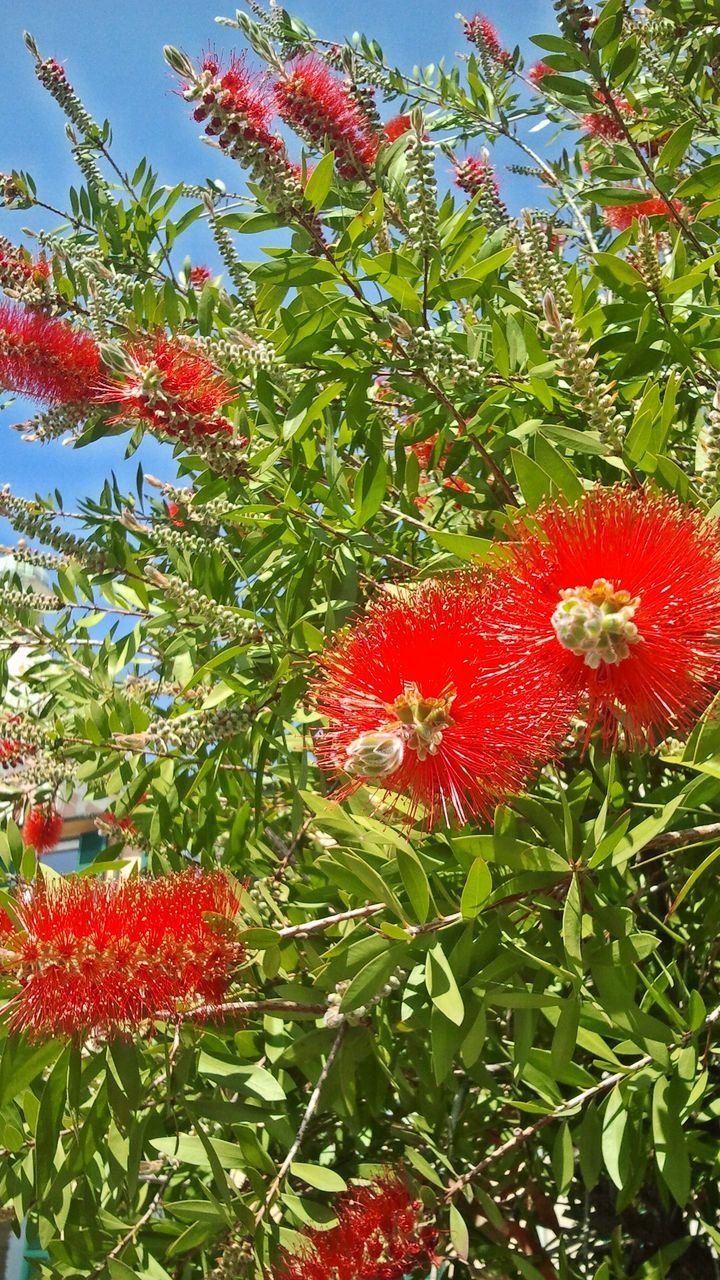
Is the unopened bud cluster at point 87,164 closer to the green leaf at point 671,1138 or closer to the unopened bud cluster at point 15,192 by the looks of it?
the unopened bud cluster at point 15,192

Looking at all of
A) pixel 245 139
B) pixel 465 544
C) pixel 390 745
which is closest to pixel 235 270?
pixel 245 139

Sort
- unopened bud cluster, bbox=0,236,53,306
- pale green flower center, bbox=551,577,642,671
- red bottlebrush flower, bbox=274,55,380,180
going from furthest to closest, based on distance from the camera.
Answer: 1. unopened bud cluster, bbox=0,236,53,306
2. red bottlebrush flower, bbox=274,55,380,180
3. pale green flower center, bbox=551,577,642,671

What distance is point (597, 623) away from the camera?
2.97ft

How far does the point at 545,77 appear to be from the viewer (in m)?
1.55

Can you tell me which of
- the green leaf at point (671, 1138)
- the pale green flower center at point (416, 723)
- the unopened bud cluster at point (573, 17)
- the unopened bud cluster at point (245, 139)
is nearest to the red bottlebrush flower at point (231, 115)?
the unopened bud cluster at point (245, 139)

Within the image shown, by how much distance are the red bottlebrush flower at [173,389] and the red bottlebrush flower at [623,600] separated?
636 millimetres

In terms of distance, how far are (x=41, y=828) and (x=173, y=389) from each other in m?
1.48

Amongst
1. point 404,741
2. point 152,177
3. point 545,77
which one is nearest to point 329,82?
point 545,77

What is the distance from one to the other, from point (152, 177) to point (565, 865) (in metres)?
1.96

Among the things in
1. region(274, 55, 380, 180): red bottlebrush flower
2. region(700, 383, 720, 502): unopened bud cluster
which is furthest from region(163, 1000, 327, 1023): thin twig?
region(274, 55, 380, 180): red bottlebrush flower

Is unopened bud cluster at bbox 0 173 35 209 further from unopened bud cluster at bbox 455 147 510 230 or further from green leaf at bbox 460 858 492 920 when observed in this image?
green leaf at bbox 460 858 492 920

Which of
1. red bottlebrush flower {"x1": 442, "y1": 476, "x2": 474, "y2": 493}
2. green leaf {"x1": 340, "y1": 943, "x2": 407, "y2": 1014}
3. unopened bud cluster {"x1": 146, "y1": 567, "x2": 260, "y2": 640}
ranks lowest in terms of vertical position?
green leaf {"x1": 340, "y1": 943, "x2": 407, "y2": 1014}

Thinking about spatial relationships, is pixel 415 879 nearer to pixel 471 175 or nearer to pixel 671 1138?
pixel 671 1138

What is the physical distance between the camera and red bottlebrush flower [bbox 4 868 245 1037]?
1187mm
